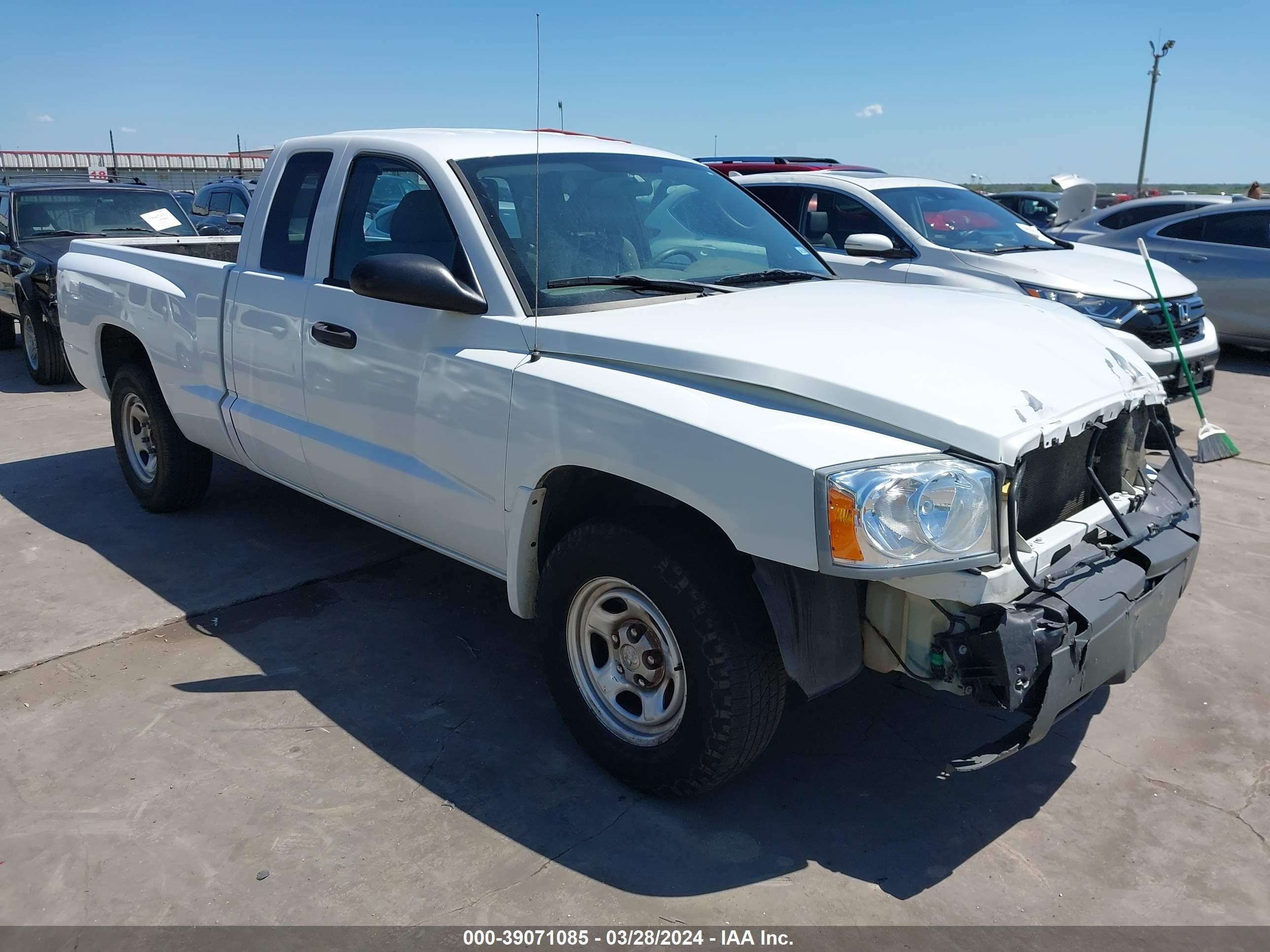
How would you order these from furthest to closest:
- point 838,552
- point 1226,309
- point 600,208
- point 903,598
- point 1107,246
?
point 1107,246 → point 1226,309 → point 600,208 → point 903,598 → point 838,552

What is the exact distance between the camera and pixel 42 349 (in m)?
9.45

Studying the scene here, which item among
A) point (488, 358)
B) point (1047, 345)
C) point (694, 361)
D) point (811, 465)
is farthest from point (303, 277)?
point (1047, 345)

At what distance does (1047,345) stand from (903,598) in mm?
1026

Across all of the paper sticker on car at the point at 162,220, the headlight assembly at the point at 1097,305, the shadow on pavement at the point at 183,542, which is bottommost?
the shadow on pavement at the point at 183,542

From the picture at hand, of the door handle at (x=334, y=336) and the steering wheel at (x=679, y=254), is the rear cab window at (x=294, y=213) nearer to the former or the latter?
the door handle at (x=334, y=336)

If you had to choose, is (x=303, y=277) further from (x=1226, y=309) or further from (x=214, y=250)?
(x=1226, y=309)

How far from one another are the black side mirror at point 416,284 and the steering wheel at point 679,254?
0.74 metres

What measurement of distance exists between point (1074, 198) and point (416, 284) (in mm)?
9293

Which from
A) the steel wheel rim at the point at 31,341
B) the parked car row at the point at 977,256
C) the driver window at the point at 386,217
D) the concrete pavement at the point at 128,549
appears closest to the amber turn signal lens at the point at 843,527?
the driver window at the point at 386,217

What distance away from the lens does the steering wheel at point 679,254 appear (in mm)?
3828

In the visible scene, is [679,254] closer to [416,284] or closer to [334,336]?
[416,284]

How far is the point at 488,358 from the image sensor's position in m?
3.38

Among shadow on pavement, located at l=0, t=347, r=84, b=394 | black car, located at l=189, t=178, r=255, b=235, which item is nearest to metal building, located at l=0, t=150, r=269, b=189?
black car, located at l=189, t=178, r=255, b=235

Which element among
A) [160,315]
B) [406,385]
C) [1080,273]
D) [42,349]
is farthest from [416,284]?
[42,349]
